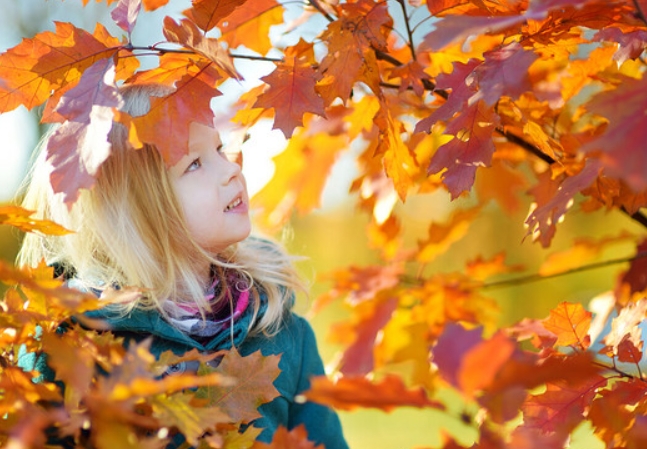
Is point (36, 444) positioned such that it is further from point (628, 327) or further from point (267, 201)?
point (267, 201)

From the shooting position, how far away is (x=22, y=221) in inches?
32.6

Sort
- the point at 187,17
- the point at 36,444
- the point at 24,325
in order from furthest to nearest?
the point at 187,17
the point at 24,325
the point at 36,444

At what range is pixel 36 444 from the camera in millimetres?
617

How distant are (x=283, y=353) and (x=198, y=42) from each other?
2.24 ft

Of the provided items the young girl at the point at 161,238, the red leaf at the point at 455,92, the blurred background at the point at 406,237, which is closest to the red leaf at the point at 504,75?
the red leaf at the point at 455,92

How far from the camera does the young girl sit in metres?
1.24

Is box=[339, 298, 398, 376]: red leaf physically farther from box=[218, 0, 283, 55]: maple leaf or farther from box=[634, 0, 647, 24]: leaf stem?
box=[634, 0, 647, 24]: leaf stem

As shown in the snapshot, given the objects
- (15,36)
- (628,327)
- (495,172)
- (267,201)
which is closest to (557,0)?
(628,327)

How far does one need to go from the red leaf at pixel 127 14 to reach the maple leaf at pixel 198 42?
48 mm

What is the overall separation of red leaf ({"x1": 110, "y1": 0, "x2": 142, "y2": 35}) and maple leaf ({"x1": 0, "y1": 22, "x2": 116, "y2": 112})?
37 millimetres

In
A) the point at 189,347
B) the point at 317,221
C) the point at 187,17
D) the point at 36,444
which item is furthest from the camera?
the point at 317,221

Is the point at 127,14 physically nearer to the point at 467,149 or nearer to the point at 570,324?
the point at 467,149

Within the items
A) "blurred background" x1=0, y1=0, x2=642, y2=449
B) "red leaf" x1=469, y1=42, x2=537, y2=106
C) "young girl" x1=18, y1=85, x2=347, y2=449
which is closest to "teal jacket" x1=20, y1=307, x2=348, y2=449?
"young girl" x1=18, y1=85, x2=347, y2=449

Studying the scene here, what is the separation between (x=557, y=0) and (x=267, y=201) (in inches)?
44.9
